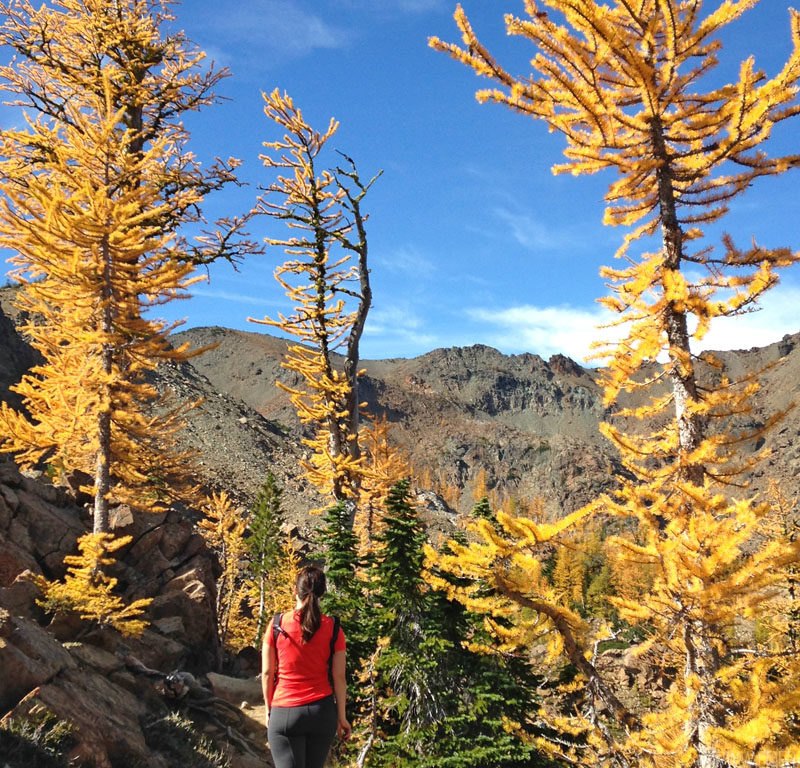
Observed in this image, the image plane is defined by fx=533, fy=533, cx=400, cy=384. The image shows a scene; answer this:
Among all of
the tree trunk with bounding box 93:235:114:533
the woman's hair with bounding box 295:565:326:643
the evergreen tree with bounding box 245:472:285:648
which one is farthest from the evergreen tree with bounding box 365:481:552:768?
the evergreen tree with bounding box 245:472:285:648

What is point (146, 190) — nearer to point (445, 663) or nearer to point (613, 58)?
point (613, 58)

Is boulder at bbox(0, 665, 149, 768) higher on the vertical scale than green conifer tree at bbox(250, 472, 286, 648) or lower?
higher

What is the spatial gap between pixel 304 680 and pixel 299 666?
0.10 m

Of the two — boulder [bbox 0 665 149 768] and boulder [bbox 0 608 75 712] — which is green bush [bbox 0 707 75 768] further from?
boulder [bbox 0 608 75 712]

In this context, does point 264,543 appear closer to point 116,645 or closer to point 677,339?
point 116,645

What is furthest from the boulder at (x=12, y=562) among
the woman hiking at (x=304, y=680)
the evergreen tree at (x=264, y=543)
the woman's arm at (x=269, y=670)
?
the evergreen tree at (x=264, y=543)

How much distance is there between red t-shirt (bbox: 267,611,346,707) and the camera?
380cm

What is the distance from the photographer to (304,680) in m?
3.83

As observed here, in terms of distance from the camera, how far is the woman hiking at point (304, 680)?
12.3 ft

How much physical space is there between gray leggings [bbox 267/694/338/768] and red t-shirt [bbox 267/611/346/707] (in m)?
0.05

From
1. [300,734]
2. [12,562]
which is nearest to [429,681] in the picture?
[300,734]

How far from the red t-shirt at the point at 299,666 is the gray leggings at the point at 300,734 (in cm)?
5

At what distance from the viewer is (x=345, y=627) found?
11508mm

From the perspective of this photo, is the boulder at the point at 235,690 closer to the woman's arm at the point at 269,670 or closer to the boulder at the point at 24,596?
the boulder at the point at 24,596
